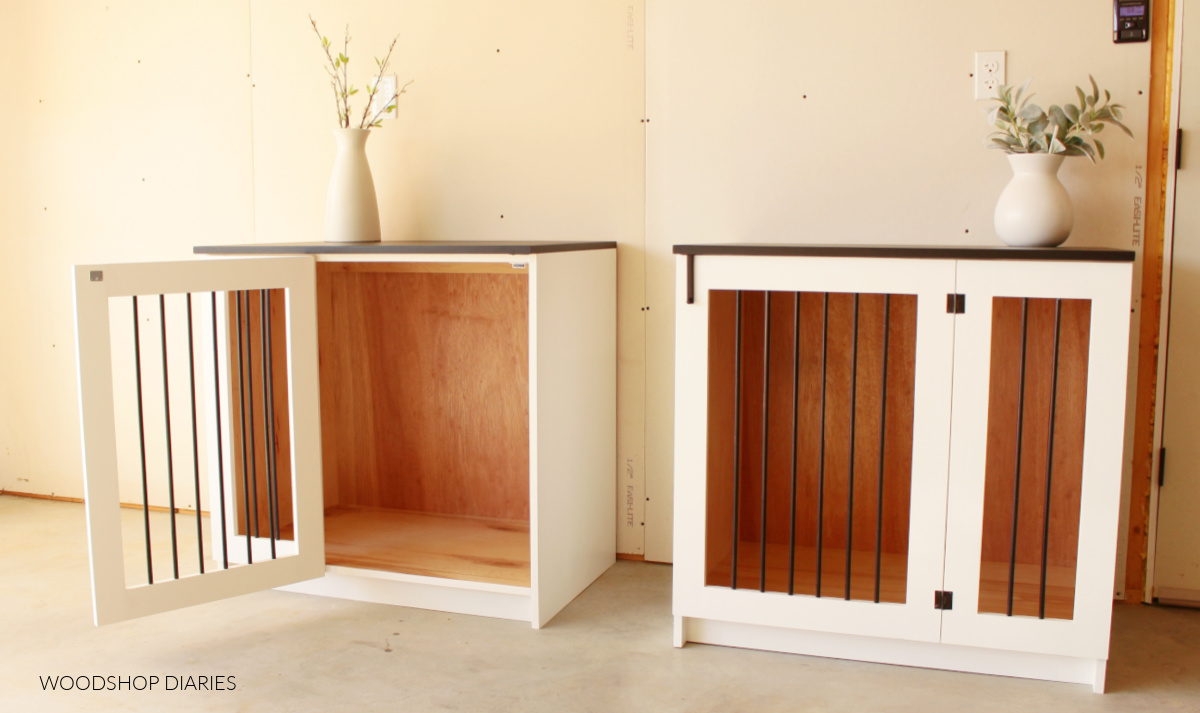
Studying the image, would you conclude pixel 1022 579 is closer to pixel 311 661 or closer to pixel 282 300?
pixel 311 661

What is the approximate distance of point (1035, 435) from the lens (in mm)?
2168

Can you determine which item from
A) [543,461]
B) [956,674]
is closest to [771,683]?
[956,674]

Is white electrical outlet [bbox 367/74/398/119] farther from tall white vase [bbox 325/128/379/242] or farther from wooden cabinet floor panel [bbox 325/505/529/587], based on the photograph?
wooden cabinet floor panel [bbox 325/505/529/587]

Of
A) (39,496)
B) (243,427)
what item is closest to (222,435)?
(243,427)

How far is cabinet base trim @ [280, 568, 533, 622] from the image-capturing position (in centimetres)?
212

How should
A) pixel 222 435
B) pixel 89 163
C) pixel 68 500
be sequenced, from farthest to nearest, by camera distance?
pixel 68 500
pixel 89 163
pixel 222 435

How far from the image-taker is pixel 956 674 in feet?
6.08

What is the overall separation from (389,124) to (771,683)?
1.84 m

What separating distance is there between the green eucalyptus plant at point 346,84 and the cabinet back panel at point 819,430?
1.18m

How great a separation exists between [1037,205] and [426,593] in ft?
5.41

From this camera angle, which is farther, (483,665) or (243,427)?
(243,427)

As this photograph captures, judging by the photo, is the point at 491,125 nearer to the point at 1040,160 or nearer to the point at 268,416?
the point at 268,416

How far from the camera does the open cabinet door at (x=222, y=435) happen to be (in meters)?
1.81

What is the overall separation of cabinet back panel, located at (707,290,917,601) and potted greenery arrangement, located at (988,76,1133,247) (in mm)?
348
